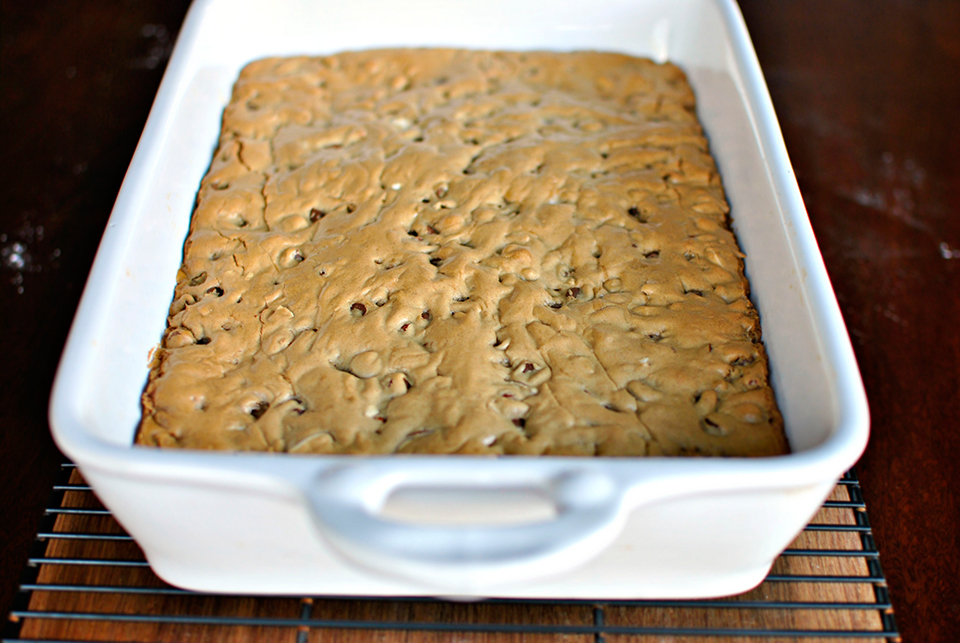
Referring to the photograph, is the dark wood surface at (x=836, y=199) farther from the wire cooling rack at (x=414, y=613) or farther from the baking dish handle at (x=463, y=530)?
the baking dish handle at (x=463, y=530)

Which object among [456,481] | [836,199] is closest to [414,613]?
[456,481]

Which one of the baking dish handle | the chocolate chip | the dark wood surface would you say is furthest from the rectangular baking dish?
the dark wood surface

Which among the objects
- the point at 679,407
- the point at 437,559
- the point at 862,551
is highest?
the point at 437,559

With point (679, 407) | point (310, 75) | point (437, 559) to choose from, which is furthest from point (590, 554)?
point (310, 75)

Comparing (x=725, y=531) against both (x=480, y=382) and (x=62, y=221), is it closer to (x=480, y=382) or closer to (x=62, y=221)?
(x=480, y=382)

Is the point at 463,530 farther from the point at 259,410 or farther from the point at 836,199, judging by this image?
the point at 836,199

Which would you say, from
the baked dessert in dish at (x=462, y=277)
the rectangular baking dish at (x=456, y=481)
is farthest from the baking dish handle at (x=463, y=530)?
the baked dessert in dish at (x=462, y=277)
